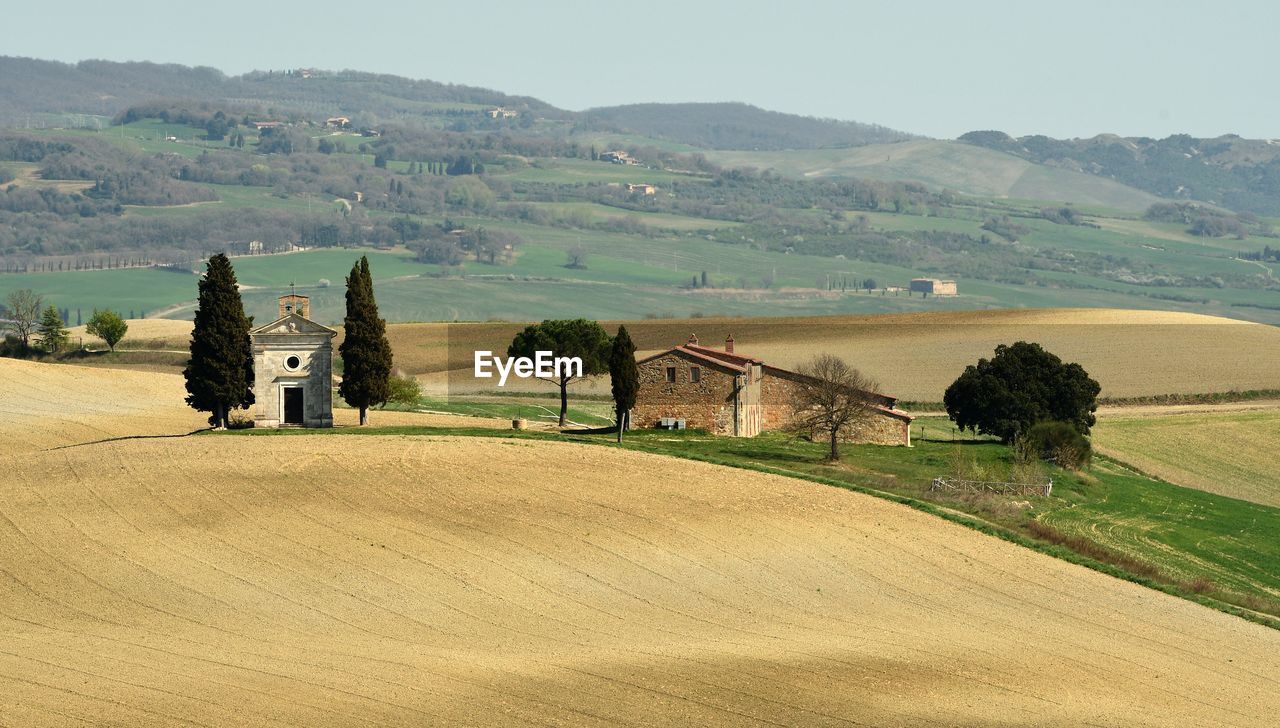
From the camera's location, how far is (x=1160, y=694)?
45.9 m

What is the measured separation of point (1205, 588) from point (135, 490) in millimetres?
40138

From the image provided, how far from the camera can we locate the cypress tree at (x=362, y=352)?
87.2 meters

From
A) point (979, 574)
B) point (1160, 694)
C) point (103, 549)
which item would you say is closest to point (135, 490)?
point (103, 549)

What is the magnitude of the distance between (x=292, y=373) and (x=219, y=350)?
3656 millimetres

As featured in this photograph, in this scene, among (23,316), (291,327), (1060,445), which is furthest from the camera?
(23,316)

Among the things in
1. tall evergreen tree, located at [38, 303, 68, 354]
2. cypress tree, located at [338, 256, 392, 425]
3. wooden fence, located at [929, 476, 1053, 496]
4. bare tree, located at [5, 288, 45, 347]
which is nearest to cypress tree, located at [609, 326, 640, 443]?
Answer: cypress tree, located at [338, 256, 392, 425]

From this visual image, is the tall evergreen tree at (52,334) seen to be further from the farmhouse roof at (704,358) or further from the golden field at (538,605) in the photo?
the golden field at (538,605)

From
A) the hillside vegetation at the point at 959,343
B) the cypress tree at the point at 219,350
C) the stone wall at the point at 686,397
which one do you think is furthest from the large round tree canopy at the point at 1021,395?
the cypress tree at the point at 219,350

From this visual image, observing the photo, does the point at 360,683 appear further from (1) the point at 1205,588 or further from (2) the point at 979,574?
(1) the point at 1205,588

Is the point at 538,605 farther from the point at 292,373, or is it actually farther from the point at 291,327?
the point at 291,327

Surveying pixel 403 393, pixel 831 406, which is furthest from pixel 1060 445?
pixel 403 393

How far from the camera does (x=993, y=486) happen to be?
8300 cm

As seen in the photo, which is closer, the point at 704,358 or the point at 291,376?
the point at 291,376

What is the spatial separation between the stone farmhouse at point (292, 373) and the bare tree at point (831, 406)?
24762 millimetres
